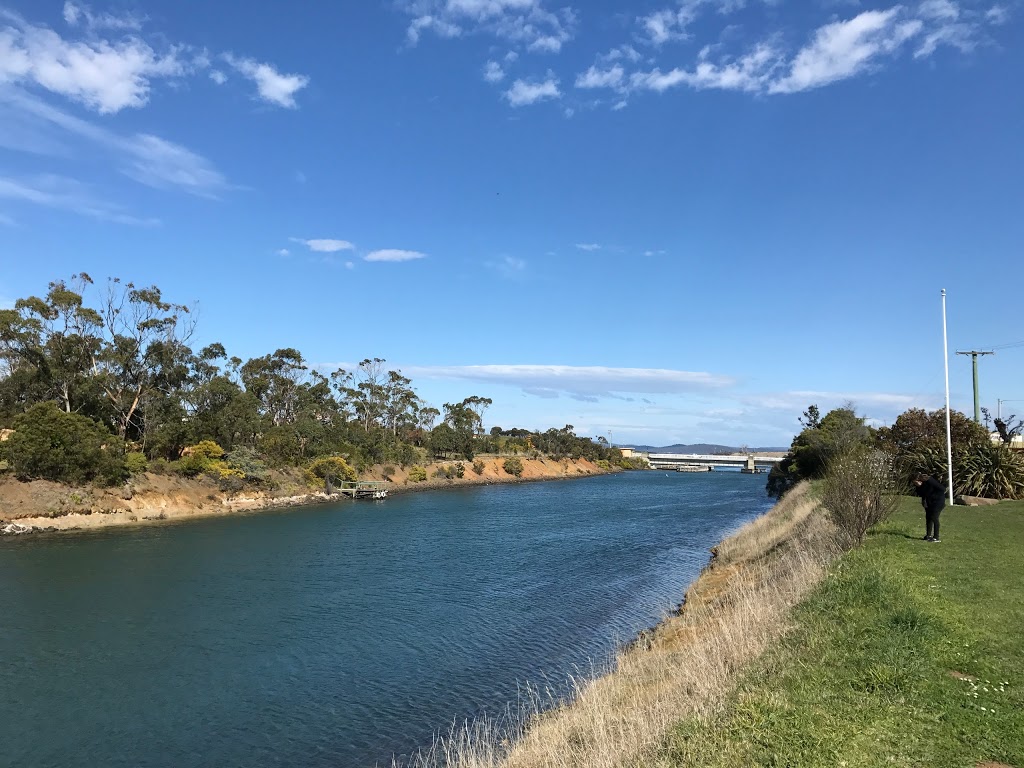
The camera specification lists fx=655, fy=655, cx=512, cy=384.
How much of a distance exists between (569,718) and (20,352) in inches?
2402

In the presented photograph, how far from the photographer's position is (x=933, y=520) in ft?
53.8

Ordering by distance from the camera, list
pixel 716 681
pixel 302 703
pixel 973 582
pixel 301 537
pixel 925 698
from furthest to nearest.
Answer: pixel 301 537, pixel 302 703, pixel 973 582, pixel 716 681, pixel 925 698

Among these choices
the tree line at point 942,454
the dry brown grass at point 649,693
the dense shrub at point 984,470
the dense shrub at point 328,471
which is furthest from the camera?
the dense shrub at point 328,471

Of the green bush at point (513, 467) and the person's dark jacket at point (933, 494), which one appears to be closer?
the person's dark jacket at point (933, 494)

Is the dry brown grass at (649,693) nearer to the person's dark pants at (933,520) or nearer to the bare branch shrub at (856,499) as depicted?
the bare branch shrub at (856,499)

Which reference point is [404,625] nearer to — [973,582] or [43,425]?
[973,582]

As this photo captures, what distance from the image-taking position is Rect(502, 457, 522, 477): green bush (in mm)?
113188

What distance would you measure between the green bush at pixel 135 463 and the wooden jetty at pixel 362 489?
22910 millimetres

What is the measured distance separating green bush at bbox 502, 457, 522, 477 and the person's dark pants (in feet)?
321

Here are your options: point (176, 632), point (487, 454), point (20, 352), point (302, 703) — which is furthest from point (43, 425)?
point (487, 454)

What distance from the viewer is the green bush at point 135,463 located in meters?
51.4

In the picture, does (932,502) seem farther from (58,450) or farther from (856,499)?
(58,450)

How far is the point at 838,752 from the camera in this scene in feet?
20.1

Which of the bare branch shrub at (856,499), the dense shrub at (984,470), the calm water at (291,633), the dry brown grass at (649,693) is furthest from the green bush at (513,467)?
the bare branch shrub at (856,499)
